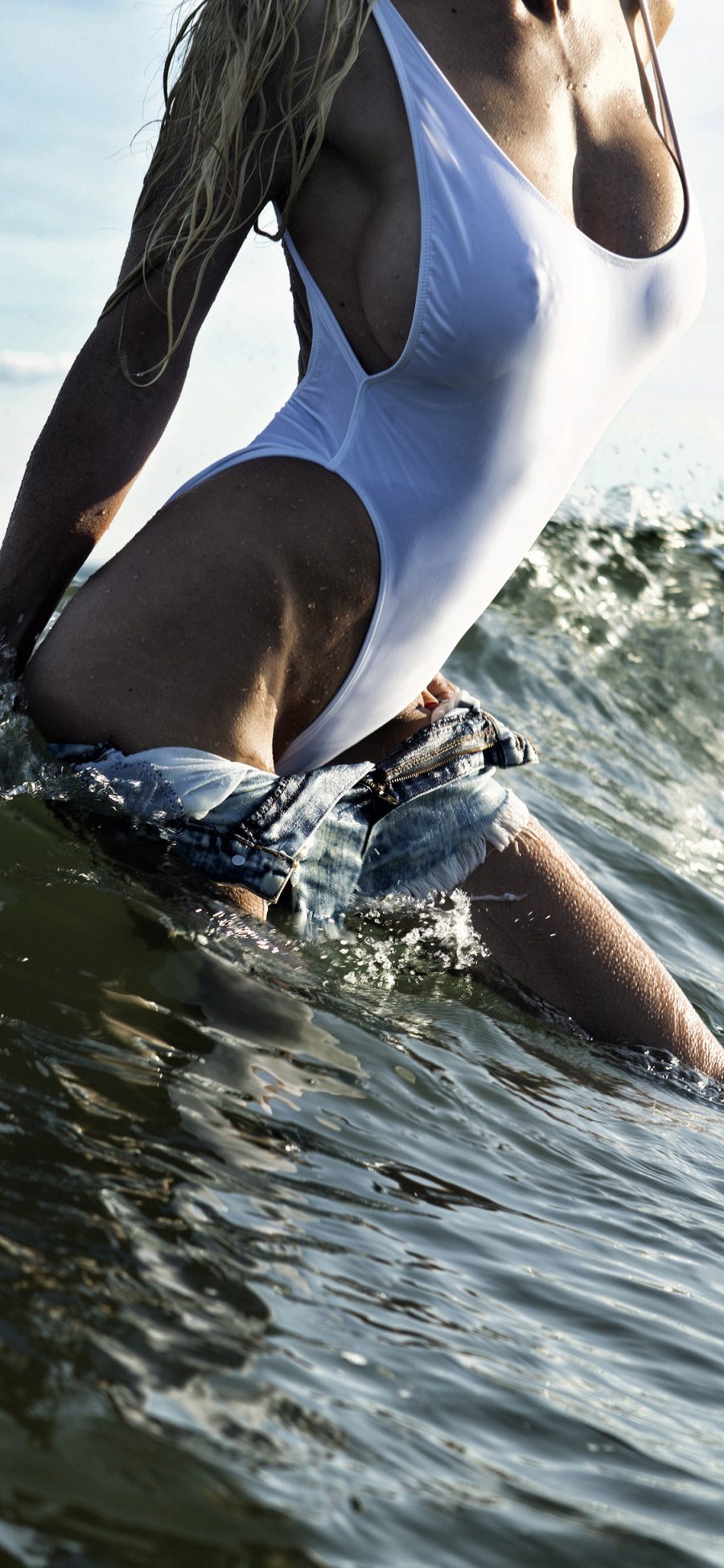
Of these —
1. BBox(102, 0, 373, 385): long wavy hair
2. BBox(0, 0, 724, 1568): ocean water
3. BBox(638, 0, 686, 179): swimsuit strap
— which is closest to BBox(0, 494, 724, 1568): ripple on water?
BBox(0, 0, 724, 1568): ocean water

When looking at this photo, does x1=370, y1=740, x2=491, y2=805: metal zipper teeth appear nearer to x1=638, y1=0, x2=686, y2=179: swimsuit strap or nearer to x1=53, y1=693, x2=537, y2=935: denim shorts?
x1=53, y1=693, x2=537, y2=935: denim shorts

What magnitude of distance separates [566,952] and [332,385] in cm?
91

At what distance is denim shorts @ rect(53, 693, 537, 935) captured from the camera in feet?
5.52

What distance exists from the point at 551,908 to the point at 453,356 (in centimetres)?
86

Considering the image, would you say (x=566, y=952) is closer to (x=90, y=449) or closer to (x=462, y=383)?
(x=462, y=383)

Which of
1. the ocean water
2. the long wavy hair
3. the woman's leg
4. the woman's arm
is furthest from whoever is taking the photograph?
the woman's leg

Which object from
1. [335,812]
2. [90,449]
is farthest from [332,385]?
[335,812]

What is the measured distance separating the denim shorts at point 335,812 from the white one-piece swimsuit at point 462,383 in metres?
0.13

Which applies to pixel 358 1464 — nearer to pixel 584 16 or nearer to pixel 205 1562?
pixel 205 1562

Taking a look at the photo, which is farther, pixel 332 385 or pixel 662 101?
pixel 662 101

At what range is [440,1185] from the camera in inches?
58.9

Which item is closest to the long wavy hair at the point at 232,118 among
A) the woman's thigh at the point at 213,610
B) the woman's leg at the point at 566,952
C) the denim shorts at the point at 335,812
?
the woman's thigh at the point at 213,610

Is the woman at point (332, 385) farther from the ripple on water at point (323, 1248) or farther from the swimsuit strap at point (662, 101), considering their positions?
the ripple on water at point (323, 1248)

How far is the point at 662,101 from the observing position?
196 centimetres
